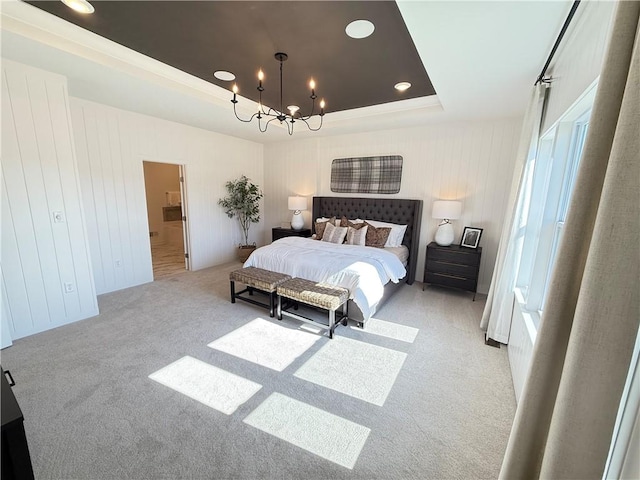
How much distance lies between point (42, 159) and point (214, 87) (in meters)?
1.93

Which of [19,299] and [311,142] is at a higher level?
[311,142]

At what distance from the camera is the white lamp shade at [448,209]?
12.5 ft

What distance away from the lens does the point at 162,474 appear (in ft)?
4.64

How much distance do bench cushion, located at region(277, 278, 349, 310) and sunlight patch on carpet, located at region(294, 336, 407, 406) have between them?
40 centimetres

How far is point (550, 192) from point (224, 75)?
3.31 metres

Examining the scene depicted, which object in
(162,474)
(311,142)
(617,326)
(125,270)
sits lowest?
(162,474)

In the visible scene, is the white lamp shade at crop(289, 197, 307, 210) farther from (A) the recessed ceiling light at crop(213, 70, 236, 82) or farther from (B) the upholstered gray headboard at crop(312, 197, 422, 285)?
(A) the recessed ceiling light at crop(213, 70, 236, 82)

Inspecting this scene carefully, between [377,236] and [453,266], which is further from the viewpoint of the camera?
[377,236]

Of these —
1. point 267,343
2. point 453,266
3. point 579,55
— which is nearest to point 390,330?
point 267,343

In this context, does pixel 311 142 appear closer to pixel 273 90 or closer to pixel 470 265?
pixel 273 90

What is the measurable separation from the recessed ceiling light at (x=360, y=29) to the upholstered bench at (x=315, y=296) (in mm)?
2338

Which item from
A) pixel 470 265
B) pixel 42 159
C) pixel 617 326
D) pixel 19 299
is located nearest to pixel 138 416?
pixel 19 299

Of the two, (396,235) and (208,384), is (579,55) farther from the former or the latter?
(208,384)

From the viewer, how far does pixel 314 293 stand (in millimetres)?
2834
